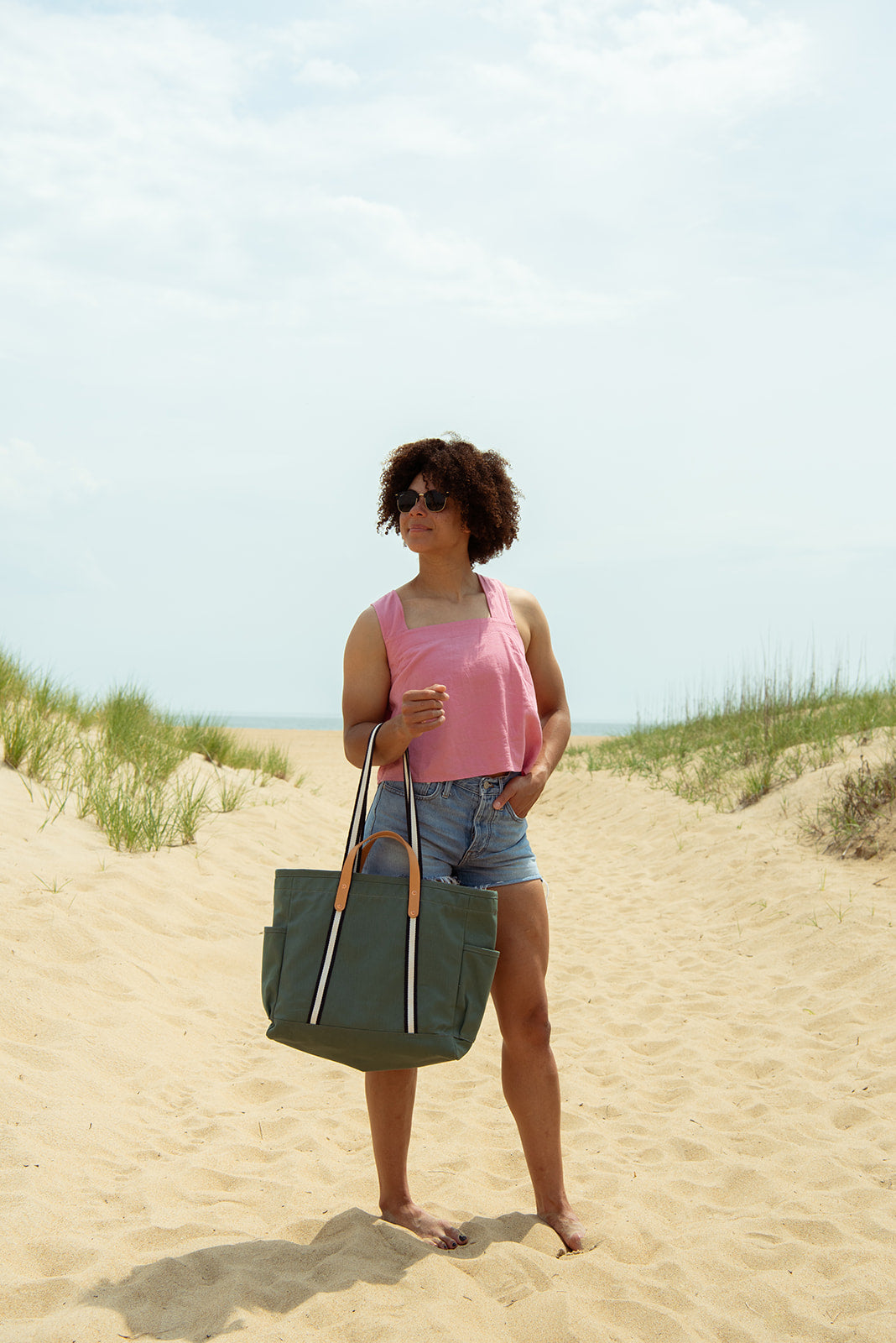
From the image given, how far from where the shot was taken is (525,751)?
2.55 metres

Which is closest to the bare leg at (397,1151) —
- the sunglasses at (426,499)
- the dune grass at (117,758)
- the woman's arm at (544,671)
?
the woman's arm at (544,671)

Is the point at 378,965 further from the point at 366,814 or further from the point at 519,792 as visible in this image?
the point at 519,792

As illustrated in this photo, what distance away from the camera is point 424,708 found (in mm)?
2223

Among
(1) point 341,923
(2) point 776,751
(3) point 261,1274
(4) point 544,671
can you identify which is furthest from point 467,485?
(2) point 776,751

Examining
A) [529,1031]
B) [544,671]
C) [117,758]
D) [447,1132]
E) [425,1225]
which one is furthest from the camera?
[117,758]

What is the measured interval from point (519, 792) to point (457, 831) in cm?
18

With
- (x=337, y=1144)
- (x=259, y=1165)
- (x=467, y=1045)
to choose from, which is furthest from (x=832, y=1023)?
(x=467, y=1045)

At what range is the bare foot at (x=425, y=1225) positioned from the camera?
2.52 meters

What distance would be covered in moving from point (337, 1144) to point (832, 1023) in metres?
2.58

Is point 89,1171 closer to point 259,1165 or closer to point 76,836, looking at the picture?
point 259,1165

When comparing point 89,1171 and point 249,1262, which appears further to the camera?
point 89,1171

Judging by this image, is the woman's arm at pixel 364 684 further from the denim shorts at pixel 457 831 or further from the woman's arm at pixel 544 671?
the woman's arm at pixel 544 671

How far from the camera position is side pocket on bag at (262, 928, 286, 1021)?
2.20 meters

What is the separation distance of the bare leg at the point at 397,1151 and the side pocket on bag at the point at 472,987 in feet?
1.43
